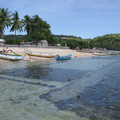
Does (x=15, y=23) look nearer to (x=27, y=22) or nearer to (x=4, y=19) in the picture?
(x=4, y=19)

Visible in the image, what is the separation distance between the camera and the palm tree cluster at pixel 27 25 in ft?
237

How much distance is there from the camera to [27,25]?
92.8 meters

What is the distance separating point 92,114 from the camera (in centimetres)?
900

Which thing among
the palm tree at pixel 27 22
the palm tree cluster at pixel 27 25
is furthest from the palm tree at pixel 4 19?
the palm tree at pixel 27 22

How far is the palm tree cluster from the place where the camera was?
7219cm

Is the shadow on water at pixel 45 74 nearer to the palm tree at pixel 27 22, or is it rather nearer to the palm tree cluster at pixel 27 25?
the palm tree cluster at pixel 27 25

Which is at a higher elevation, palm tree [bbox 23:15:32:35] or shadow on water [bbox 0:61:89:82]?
palm tree [bbox 23:15:32:35]

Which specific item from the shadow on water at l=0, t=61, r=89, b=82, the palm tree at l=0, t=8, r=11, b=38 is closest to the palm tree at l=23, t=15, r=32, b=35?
the palm tree at l=0, t=8, r=11, b=38

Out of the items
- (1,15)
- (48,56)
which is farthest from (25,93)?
(1,15)

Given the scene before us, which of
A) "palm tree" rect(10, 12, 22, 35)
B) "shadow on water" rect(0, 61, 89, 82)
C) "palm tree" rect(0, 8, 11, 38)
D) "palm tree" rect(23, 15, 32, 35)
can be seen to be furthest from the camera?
"palm tree" rect(23, 15, 32, 35)

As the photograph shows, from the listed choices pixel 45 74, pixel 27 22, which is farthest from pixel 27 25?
pixel 45 74

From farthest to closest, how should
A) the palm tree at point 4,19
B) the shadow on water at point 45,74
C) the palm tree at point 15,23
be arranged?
the palm tree at point 15,23 → the palm tree at point 4,19 → the shadow on water at point 45,74

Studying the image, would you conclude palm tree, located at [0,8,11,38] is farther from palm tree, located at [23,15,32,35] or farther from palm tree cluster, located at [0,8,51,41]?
palm tree, located at [23,15,32,35]

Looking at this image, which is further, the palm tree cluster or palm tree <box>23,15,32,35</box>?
palm tree <box>23,15,32,35</box>
